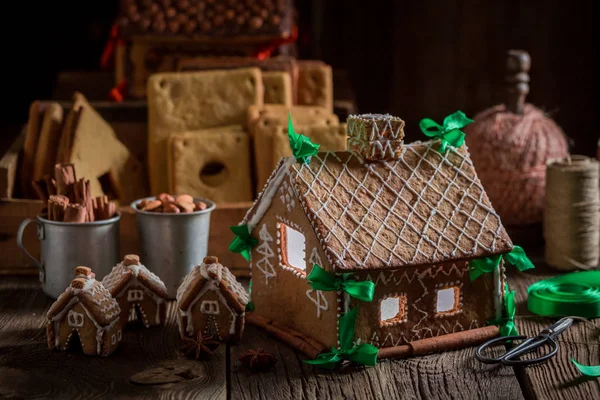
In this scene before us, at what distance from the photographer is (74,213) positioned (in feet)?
8.25

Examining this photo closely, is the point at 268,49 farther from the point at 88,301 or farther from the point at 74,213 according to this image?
the point at 88,301

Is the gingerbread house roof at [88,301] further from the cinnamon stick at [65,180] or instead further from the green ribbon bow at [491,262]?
the green ribbon bow at [491,262]

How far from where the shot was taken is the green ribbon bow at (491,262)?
216 cm

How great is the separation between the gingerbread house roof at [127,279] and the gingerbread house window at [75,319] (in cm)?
13

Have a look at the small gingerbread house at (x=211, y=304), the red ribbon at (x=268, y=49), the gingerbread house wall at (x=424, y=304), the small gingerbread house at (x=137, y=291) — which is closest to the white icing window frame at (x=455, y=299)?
the gingerbread house wall at (x=424, y=304)

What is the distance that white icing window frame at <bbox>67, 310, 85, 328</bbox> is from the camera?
7.05 feet

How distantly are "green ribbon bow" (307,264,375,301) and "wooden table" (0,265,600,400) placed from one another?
0.20 m

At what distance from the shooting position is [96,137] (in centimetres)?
300

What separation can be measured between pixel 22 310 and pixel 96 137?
0.69 meters

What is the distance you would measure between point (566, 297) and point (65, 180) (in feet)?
4.43

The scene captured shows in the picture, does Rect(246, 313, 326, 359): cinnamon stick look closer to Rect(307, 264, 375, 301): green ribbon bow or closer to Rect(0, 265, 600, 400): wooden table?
Rect(0, 265, 600, 400): wooden table

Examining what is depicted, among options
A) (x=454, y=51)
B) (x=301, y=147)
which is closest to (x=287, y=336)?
(x=301, y=147)

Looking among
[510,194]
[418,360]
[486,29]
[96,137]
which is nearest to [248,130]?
[96,137]

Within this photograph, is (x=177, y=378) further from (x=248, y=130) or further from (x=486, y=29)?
(x=486, y=29)
